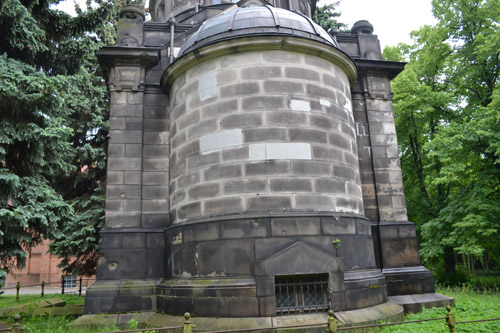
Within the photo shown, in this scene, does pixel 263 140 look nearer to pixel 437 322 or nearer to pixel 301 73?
pixel 301 73

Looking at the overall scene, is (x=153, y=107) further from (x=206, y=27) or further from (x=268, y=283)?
(x=268, y=283)

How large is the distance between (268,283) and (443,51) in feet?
55.5

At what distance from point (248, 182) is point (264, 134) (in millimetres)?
1156

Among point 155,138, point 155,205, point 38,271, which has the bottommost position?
point 38,271

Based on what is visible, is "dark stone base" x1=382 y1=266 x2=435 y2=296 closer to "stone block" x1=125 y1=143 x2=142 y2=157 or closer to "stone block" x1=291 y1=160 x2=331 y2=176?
Result: "stone block" x1=291 y1=160 x2=331 y2=176

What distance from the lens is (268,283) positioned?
812 centimetres

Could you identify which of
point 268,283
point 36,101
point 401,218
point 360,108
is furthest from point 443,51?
point 36,101

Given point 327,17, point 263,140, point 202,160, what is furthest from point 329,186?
point 327,17

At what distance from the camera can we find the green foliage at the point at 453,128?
1577cm

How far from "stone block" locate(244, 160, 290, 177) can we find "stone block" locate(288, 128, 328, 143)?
687 millimetres

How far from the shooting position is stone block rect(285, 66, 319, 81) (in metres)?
9.65

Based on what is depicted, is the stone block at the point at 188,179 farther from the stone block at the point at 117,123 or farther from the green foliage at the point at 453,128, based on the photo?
the green foliage at the point at 453,128

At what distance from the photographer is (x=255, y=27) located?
32.9 feet

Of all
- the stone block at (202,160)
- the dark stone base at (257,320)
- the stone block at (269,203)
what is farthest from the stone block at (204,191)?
the dark stone base at (257,320)
